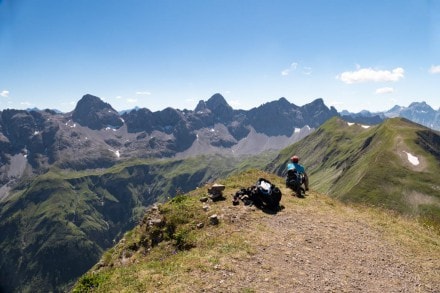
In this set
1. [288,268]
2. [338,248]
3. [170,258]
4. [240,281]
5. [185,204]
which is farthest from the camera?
[185,204]

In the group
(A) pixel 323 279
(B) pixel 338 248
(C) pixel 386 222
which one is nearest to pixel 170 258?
(A) pixel 323 279

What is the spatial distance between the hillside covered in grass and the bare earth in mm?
53

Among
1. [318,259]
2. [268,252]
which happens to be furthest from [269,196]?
[318,259]

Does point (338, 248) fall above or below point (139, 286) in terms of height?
above

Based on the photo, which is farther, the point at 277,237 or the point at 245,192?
the point at 245,192

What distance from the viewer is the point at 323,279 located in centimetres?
1833

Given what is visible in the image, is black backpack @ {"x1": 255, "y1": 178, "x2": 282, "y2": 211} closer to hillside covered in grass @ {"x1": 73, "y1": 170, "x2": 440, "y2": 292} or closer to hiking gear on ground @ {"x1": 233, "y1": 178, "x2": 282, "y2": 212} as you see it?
hiking gear on ground @ {"x1": 233, "y1": 178, "x2": 282, "y2": 212}

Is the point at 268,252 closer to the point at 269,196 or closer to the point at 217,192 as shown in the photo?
the point at 269,196

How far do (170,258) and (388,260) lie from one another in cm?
1299

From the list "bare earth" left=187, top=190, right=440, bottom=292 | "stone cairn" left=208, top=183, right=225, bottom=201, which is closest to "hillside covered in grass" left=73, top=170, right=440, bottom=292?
"bare earth" left=187, top=190, right=440, bottom=292

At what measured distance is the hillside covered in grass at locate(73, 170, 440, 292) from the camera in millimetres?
17938

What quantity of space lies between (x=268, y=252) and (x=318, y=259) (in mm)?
2887

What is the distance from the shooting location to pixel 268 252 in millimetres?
20938

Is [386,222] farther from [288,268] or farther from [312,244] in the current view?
[288,268]
